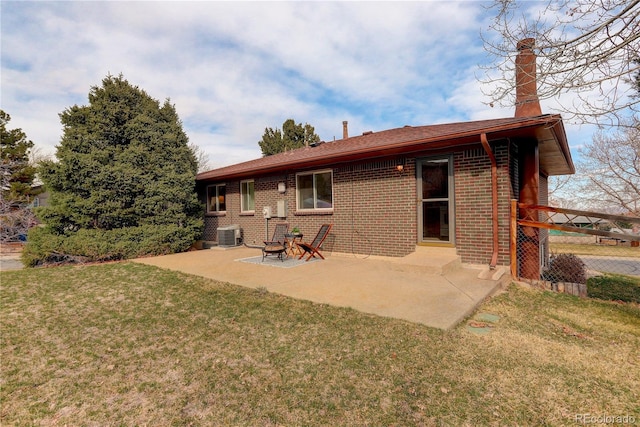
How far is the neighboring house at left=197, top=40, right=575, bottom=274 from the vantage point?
5.93 m

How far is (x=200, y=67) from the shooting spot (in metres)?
10.3

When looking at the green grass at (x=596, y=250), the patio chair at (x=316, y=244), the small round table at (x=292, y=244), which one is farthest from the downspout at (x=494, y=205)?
the green grass at (x=596, y=250)

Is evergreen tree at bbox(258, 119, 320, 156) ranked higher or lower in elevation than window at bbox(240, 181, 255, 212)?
higher

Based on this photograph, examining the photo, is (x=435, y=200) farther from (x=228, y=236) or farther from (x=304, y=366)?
(x=228, y=236)

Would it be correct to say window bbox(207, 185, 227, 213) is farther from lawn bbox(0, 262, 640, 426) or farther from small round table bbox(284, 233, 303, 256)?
lawn bbox(0, 262, 640, 426)

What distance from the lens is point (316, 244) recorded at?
850 cm

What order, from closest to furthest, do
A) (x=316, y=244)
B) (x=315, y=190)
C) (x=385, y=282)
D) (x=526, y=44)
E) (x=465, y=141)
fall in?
(x=526, y=44) → (x=385, y=282) → (x=465, y=141) → (x=316, y=244) → (x=315, y=190)

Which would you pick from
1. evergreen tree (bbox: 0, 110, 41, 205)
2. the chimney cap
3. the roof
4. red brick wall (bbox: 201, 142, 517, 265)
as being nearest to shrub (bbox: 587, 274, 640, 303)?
red brick wall (bbox: 201, 142, 517, 265)

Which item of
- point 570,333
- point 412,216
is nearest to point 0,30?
point 412,216

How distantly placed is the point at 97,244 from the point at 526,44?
35.1 feet

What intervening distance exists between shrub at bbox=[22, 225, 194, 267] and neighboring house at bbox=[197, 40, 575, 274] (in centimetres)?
378

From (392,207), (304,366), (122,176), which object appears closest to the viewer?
(304,366)

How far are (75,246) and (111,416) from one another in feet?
27.4

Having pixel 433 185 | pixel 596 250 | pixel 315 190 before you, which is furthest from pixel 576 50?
pixel 596 250
